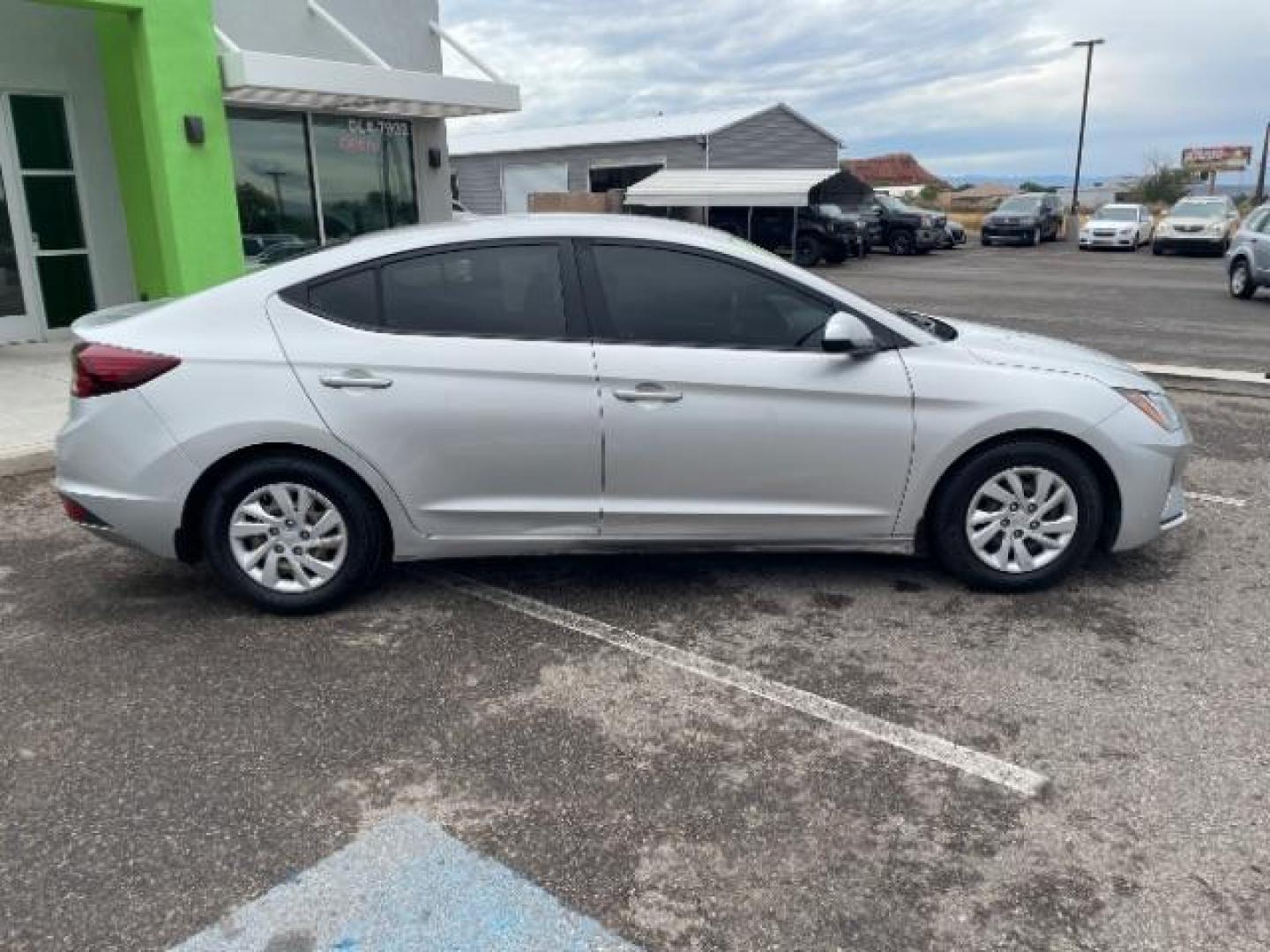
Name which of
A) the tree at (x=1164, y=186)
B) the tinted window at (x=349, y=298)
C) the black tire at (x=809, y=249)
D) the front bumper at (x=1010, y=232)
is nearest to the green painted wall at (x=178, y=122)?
the tinted window at (x=349, y=298)

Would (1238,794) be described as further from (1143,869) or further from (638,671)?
(638,671)

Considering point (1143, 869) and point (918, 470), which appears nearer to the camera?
point (1143, 869)

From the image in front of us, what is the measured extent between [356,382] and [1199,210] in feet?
98.8

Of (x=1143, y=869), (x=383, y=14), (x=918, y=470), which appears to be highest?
(x=383, y=14)

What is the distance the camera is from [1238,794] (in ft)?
9.78

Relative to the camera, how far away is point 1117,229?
98.1 ft

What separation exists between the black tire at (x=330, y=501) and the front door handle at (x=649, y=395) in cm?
115

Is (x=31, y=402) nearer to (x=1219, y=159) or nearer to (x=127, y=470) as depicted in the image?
(x=127, y=470)

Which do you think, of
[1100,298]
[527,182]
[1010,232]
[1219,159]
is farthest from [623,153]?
[1219,159]

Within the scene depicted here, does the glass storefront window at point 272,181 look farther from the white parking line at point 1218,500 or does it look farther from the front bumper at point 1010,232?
the front bumper at point 1010,232

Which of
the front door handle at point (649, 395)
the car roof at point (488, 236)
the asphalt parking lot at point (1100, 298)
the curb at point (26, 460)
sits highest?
the car roof at point (488, 236)

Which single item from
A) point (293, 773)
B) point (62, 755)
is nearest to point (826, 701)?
point (293, 773)

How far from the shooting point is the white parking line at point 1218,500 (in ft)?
18.7

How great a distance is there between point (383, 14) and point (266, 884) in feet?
41.5
